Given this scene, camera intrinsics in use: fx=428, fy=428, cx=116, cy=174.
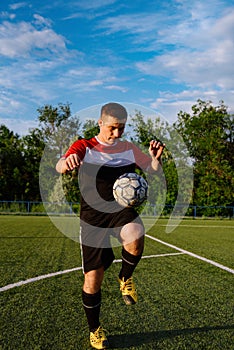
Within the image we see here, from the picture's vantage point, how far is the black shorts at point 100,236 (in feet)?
11.6

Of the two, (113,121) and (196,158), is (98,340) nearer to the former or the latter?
(113,121)

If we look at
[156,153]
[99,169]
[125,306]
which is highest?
[156,153]

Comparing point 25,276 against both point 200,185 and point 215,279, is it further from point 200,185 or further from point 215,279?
point 200,185

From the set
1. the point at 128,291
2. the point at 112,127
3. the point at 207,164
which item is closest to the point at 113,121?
the point at 112,127

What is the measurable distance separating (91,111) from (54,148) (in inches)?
78.9

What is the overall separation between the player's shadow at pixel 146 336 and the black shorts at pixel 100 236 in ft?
1.94

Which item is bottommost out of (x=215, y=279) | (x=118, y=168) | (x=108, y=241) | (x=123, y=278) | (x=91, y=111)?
(x=215, y=279)

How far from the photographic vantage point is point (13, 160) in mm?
43781

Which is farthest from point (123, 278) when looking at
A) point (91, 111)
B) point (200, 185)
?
point (200, 185)

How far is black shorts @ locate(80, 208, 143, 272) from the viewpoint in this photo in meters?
3.54

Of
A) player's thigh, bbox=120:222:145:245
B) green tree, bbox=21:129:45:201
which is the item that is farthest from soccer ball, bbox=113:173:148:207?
green tree, bbox=21:129:45:201

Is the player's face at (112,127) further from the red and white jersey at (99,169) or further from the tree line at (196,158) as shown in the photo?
the tree line at (196,158)

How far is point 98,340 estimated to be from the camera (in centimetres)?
326

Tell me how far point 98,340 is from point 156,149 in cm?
177
